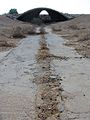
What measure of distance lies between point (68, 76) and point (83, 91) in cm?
265

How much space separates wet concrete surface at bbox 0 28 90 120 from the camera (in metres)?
8.38

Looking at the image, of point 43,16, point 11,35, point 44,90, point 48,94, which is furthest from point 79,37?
point 43,16

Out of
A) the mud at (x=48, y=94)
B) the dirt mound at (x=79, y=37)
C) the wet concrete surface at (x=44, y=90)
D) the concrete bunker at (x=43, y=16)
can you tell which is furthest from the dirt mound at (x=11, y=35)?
the concrete bunker at (x=43, y=16)

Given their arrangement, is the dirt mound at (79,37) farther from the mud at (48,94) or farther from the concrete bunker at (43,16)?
the concrete bunker at (43,16)

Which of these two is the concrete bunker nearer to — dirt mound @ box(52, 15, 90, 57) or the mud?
dirt mound @ box(52, 15, 90, 57)

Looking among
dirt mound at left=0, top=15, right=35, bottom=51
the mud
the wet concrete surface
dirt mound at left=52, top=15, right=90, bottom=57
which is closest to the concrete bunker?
dirt mound at left=52, top=15, right=90, bottom=57

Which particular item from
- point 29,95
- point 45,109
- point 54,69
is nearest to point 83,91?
point 29,95

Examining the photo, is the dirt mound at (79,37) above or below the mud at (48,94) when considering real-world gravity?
below

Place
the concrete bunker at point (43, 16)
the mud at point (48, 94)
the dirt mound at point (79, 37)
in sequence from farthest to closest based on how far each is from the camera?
the concrete bunker at point (43, 16), the dirt mound at point (79, 37), the mud at point (48, 94)

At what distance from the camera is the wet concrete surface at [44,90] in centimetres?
838

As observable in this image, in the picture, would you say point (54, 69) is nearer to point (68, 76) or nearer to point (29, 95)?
point (68, 76)

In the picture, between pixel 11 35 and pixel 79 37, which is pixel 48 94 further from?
pixel 11 35

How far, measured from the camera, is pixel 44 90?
1067 centimetres

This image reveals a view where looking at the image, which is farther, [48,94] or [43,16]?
[43,16]
